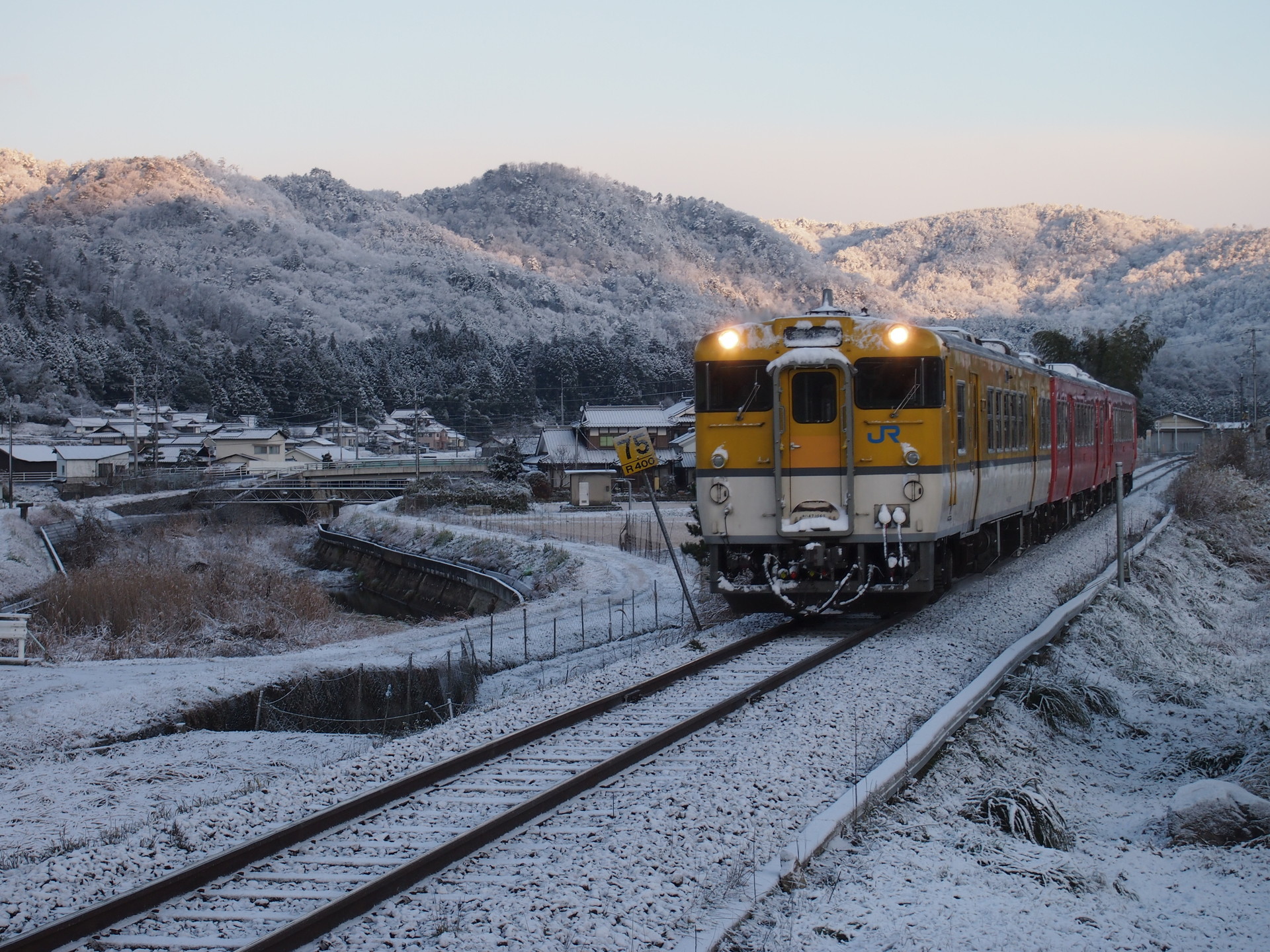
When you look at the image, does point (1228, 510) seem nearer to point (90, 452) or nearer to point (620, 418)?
point (620, 418)

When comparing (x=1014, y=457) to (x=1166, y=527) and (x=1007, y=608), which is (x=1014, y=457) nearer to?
(x=1007, y=608)

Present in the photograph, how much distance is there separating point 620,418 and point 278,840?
63854 millimetres

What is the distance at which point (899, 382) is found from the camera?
39.2ft

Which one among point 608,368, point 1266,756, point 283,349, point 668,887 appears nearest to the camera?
point 668,887

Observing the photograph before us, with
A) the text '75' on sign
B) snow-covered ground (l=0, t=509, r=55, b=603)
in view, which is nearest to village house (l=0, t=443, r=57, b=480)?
snow-covered ground (l=0, t=509, r=55, b=603)

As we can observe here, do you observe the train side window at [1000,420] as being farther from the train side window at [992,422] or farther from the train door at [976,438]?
the train door at [976,438]

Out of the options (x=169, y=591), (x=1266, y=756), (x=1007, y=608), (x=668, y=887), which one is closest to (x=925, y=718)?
(x=1266, y=756)

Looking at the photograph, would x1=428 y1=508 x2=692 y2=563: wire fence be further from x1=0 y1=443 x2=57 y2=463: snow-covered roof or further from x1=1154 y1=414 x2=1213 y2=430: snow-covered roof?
x1=1154 y1=414 x2=1213 y2=430: snow-covered roof

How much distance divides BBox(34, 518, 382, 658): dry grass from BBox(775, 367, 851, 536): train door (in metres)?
13.7

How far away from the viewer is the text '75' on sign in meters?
12.9

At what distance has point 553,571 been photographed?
102 ft

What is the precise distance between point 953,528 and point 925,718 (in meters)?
4.65

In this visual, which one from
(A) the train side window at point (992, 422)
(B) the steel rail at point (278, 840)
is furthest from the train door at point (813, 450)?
(A) the train side window at point (992, 422)

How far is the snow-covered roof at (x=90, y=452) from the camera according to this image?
242 ft
